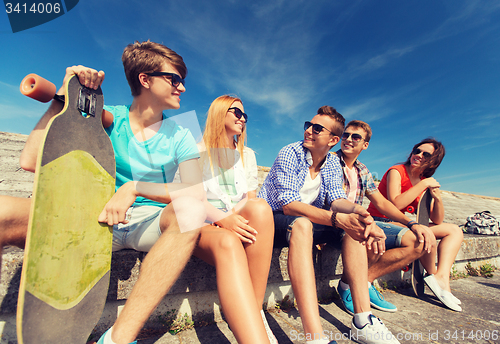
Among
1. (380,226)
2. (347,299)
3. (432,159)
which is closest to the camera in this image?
(347,299)

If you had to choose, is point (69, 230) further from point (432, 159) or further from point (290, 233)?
point (432, 159)

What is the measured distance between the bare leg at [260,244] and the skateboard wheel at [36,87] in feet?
3.83

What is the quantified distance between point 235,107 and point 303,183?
3.13ft

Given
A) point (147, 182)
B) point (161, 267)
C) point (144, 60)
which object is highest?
point (144, 60)

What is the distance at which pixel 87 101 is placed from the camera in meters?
1.27

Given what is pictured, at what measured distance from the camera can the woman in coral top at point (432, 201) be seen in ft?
8.01

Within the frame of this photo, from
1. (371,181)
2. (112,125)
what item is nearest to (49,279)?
(112,125)

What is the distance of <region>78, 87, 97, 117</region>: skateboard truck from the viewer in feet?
4.03

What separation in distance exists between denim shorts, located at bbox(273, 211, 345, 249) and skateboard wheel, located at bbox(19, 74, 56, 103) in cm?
155

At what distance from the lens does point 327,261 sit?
7.51ft

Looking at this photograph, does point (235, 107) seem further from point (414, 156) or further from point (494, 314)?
point (494, 314)

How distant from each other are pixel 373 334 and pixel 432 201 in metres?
1.96

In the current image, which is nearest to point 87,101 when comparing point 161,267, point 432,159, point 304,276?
point 161,267

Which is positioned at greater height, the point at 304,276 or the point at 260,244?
the point at 260,244
